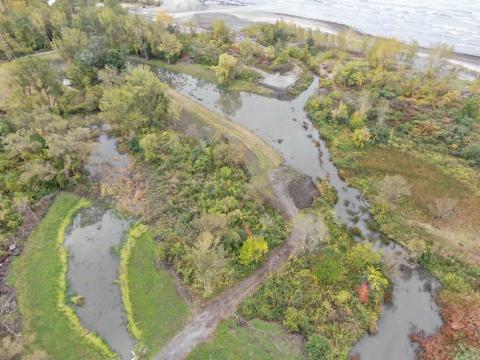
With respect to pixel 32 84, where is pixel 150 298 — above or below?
below

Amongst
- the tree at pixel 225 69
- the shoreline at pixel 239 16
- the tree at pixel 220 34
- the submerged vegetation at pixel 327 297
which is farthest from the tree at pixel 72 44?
the submerged vegetation at pixel 327 297

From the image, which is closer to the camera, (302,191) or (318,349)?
(318,349)

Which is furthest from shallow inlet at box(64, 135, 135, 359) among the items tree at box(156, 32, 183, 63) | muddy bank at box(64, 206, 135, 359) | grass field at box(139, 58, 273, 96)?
tree at box(156, 32, 183, 63)

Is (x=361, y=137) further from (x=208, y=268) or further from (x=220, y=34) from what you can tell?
(x=220, y=34)

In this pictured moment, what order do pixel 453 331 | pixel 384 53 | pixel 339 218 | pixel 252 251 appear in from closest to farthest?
1. pixel 453 331
2. pixel 252 251
3. pixel 339 218
4. pixel 384 53

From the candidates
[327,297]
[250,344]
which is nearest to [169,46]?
[327,297]

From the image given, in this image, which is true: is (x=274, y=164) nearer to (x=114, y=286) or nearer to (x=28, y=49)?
(x=114, y=286)

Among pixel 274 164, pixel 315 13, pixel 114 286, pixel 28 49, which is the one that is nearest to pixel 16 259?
pixel 114 286

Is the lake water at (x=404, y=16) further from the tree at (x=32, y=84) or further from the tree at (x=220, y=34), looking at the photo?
the tree at (x=32, y=84)
